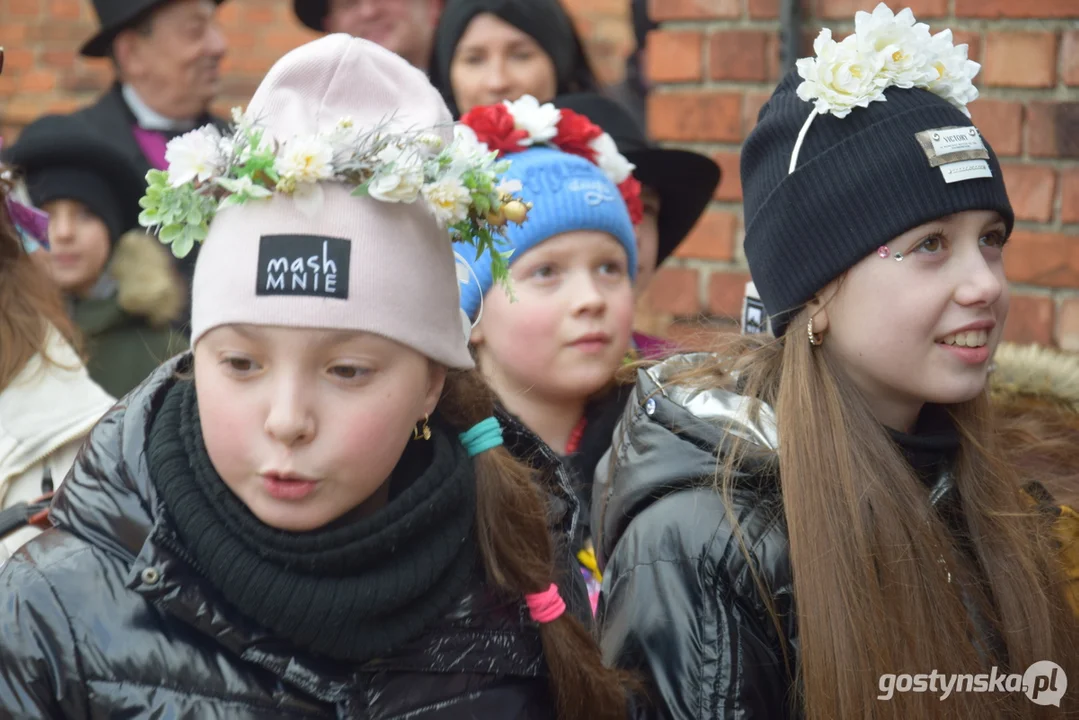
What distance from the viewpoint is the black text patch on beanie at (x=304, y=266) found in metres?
1.89

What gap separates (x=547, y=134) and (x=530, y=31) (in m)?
0.91

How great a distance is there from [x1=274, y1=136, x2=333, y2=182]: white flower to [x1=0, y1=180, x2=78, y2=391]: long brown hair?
4.71ft

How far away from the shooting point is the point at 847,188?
7.76 feet

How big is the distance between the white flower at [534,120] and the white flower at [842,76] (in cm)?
112

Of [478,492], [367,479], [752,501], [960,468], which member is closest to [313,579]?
[367,479]

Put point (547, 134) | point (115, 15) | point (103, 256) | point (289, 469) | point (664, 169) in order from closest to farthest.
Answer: point (289, 469) < point (547, 134) < point (664, 169) < point (103, 256) < point (115, 15)

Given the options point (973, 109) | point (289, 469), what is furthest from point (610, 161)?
point (289, 469)

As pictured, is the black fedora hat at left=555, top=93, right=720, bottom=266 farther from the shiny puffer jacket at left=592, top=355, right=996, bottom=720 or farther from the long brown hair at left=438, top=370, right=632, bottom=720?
the long brown hair at left=438, top=370, right=632, bottom=720

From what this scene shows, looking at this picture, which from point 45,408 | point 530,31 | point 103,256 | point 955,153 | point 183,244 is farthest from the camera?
point 103,256

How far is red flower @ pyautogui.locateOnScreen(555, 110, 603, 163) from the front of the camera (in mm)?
3463

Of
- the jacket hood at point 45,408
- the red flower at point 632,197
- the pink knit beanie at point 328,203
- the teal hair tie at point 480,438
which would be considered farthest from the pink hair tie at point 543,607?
the red flower at point 632,197

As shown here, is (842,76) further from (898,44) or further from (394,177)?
(394,177)

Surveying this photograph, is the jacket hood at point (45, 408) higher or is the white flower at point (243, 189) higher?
the white flower at point (243, 189)

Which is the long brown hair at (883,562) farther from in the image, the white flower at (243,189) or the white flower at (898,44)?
the white flower at (243,189)
